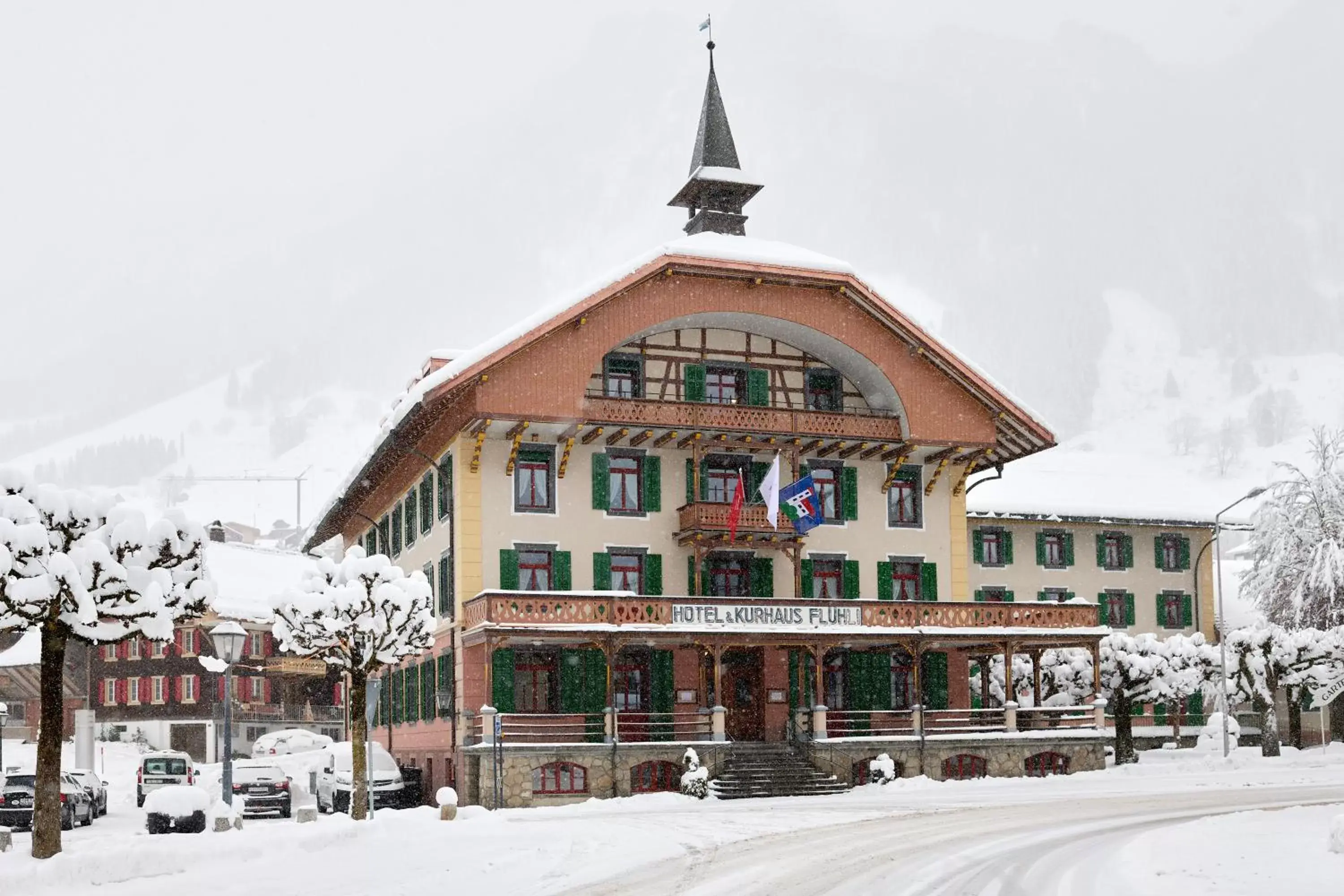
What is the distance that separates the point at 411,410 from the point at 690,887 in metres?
25.1

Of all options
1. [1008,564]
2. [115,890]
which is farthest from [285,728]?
[115,890]

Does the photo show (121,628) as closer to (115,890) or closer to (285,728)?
(115,890)

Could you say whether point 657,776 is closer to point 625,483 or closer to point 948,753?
point 948,753

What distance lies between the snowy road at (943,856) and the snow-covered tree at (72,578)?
286 inches

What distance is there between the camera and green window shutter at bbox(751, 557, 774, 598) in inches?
1743

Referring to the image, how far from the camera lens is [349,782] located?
38.0 meters

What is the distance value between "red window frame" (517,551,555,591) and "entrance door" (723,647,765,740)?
5267 millimetres

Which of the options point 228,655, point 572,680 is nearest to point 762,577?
point 572,680

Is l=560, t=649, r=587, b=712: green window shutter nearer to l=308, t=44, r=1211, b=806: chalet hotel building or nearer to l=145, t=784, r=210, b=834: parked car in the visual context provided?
l=308, t=44, r=1211, b=806: chalet hotel building

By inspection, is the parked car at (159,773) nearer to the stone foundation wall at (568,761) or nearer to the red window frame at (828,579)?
the stone foundation wall at (568,761)

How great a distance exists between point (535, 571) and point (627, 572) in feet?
8.34

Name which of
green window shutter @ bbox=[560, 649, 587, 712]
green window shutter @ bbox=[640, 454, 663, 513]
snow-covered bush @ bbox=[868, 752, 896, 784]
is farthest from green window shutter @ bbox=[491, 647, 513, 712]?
snow-covered bush @ bbox=[868, 752, 896, 784]

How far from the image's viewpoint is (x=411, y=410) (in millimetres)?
41812

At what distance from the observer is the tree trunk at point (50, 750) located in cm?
2061
